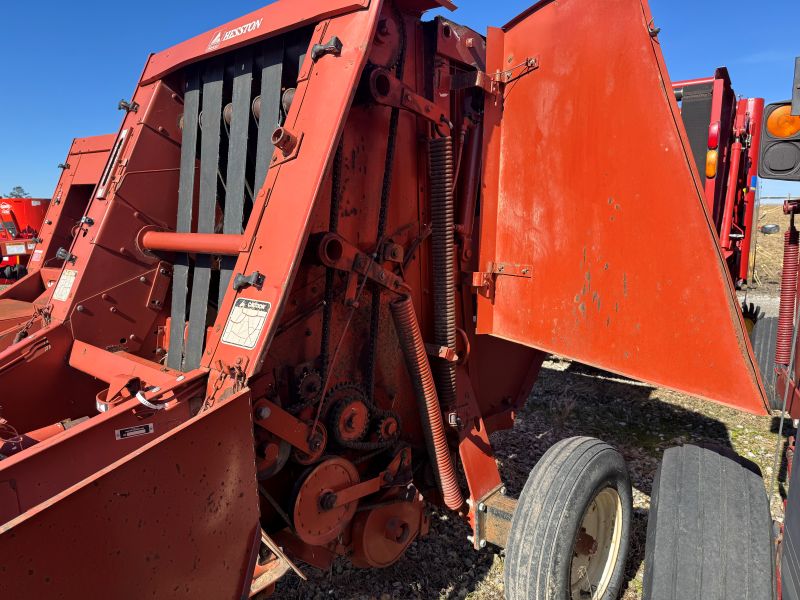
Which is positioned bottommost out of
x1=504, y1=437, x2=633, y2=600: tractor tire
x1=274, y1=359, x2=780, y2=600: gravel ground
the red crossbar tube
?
x1=274, y1=359, x2=780, y2=600: gravel ground

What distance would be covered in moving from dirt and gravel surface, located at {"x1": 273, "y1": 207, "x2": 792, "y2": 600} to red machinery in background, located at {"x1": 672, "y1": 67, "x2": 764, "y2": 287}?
1511mm

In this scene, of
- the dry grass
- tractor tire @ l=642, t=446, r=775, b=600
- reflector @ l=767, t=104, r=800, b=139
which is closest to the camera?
reflector @ l=767, t=104, r=800, b=139

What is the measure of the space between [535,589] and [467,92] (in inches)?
96.0

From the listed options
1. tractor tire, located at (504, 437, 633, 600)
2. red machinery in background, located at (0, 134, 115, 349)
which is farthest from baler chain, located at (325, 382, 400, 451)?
red machinery in background, located at (0, 134, 115, 349)

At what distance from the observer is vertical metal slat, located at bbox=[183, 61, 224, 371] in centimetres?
277

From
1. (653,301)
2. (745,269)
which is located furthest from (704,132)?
(653,301)

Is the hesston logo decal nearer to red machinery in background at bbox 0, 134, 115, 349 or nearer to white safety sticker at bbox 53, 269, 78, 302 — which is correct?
white safety sticker at bbox 53, 269, 78, 302

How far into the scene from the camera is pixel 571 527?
236 cm

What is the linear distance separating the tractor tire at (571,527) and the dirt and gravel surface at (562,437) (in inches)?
15.6

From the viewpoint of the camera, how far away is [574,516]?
2.38m

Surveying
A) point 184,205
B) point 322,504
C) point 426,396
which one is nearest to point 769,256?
point 426,396

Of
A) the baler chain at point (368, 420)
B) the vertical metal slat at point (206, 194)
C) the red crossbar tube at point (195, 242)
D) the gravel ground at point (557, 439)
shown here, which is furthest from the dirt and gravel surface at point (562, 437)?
the red crossbar tube at point (195, 242)

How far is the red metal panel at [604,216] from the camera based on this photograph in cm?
209

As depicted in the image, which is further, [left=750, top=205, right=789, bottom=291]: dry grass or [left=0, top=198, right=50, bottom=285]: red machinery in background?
[left=750, top=205, right=789, bottom=291]: dry grass
